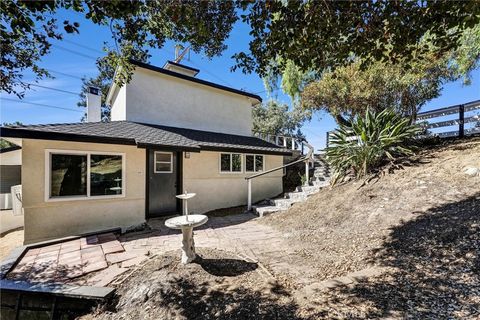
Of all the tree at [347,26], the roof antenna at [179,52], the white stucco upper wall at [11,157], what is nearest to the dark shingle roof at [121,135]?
the roof antenna at [179,52]

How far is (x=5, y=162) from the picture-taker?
393 inches

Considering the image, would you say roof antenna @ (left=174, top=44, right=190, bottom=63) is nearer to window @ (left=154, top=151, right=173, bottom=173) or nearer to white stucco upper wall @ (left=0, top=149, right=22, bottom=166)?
window @ (left=154, top=151, right=173, bottom=173)

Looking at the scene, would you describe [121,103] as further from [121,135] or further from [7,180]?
[7,180]

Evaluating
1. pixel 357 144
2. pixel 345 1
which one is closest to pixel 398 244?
pixel 345 1

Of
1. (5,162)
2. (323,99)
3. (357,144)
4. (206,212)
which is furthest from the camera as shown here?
(323,99)

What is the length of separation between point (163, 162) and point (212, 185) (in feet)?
7.05

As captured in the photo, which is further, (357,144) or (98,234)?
(357,144)

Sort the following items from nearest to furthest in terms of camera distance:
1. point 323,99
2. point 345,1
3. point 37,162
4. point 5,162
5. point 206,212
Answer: point 345,1, point 37,162, point 206,212, point 5,162, point 323,99

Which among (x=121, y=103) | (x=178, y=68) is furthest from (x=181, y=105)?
(x=178, y=68)

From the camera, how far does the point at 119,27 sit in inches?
170

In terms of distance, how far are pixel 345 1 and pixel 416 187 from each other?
15.5 ft

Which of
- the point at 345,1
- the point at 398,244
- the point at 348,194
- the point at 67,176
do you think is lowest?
the point at 398,244

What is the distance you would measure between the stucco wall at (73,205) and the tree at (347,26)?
17.1 ft

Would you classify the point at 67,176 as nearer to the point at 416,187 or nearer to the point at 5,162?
the point at 5,162
